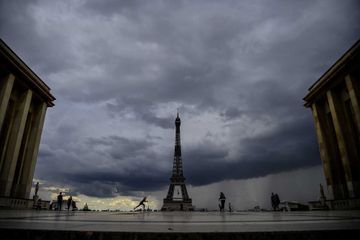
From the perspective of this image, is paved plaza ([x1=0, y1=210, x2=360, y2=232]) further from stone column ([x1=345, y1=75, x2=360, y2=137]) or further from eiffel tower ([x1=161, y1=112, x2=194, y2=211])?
eiffel tower ([x1=161, y1=112, x2=194, y2=211])

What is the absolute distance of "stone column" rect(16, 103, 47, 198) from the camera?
25781 millimetres

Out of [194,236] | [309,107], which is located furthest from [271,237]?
[309,107]

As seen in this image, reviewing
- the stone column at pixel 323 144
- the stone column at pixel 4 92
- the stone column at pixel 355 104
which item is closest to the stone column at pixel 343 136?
the stone column at pixel 355 104

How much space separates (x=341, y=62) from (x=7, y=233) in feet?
90.4

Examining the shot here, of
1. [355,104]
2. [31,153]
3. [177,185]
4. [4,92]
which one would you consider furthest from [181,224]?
[177,185]

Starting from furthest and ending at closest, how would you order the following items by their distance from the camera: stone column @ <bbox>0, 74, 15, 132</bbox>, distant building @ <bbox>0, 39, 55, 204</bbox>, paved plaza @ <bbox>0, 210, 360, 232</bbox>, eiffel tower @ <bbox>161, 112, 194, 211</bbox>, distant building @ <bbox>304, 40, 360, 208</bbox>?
eiffel tower @ <bbox>161, 112, 194, 211</bbox> → distant building @ <bbox>304, 40, 360, 208</bbox> → distant building @ <bbox>0, 39, 55, 204</bbox> → stone column @ <bbox>0, 74, 15, 132</bbox> → paved plaza @ <bbox>0, 210, 360, 232</bbox>

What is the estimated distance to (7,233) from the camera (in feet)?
8.30

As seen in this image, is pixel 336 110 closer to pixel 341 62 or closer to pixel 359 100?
pixel 359 100

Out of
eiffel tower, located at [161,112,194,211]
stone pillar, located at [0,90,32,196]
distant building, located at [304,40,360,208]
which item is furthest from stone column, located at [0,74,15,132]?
eiffel tower, located at [161,112,194,211]

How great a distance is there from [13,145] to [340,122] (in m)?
34.1

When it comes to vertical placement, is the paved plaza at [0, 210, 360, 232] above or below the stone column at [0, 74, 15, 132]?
below

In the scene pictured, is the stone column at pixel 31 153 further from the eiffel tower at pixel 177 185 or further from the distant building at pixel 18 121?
the eiffel tower at pixel 177 185

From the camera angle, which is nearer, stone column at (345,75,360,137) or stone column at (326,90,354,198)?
stone column at (345,75,360,137)

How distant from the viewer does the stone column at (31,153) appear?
1015 inches
